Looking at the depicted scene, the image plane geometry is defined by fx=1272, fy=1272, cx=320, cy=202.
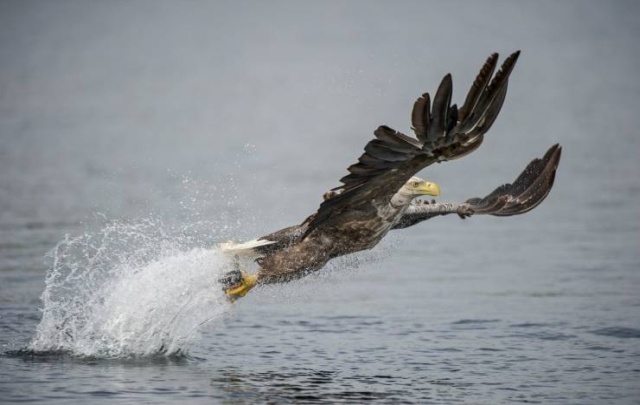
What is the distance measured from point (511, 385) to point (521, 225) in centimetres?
701

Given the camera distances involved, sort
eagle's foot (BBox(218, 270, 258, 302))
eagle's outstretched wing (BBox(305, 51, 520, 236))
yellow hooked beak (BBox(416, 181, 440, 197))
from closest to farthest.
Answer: eagle's outstretched wing (BBox(305, 51, 520, 236)), yellow hooked beak (BBox(416, 181, 440, 197)), eagle's foot (BBox(218, 270, 258, 302))

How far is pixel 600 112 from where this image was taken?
2467 centimetres

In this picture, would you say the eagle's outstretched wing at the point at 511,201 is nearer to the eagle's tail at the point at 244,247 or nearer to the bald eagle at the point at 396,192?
the bald eagle at the point at 396,192

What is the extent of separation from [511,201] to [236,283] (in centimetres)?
240

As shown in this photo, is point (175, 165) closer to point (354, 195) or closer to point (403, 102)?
point (403, 102)

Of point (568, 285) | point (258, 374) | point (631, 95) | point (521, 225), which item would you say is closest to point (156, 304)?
point (258, 374)

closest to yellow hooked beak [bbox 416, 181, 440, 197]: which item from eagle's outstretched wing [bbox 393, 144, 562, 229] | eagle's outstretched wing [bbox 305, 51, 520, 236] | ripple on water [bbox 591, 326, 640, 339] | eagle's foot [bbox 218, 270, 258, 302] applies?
eagle's outstretched wing [bbox 305, 51, 520, 236]

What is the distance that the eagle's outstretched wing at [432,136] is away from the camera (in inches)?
321

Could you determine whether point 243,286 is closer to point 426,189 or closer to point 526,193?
point 426,189

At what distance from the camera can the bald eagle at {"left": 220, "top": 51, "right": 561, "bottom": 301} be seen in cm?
831

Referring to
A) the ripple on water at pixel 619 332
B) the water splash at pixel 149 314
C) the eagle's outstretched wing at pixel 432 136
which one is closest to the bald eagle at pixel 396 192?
the eagle's outstretched wing at pixel 432 136

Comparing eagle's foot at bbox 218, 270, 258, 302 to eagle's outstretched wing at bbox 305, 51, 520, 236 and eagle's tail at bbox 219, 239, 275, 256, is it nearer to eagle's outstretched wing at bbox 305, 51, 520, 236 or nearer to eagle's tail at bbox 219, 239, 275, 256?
eagle's tail at bbox 219, 239, 275, 256

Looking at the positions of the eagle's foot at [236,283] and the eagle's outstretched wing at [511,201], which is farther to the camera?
the eagle's outstretched wing at [511,201]

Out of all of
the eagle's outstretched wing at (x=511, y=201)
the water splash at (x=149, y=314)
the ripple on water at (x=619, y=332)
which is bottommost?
the ripple on water at (x=619, y=332)
